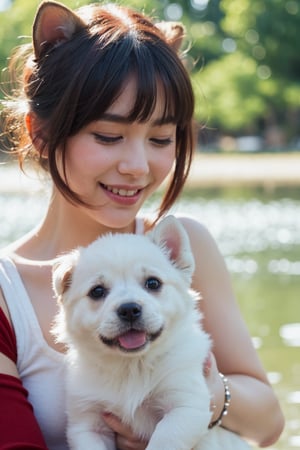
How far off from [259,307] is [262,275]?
5.27ft

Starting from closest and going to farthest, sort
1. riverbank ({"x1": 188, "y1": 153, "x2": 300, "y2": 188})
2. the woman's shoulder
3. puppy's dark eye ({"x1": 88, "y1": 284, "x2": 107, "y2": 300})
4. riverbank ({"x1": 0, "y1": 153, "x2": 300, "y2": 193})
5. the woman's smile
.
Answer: puppy's dark eye ({"x1": 88, "y1": 284, "x2": 107, "y2": 300})
the woman's smile
the woman's shoulder
riverbank ({"x1": 0, "y1": 153, "x2": 300, "y2": 193})
riverbank ({"x1": 188, "y1": 153, "x2": 300, "y2": 188})

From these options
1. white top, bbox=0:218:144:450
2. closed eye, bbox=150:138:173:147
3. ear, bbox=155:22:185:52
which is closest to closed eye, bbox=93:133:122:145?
closed eye, bbox=150:138:173:147

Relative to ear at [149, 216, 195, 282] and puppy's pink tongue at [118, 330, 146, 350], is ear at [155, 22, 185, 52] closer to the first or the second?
ear at [149, 216, 195, 282]

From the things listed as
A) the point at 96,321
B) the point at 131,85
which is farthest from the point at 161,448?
the point at 131,85

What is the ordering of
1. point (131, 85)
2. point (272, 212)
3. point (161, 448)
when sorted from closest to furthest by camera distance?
point (161, 448), point (131, 85), point (272, 212)

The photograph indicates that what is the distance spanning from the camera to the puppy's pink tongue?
2.53 metres

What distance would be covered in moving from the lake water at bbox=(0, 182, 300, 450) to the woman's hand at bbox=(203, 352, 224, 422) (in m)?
1.13

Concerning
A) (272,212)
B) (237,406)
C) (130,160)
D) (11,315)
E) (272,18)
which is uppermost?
(130,160)

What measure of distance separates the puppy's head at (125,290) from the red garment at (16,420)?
0.22 m

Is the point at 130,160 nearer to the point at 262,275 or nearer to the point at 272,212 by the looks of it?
the point at 262,275

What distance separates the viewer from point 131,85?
2807mm

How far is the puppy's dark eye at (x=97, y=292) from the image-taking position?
8.55 feet

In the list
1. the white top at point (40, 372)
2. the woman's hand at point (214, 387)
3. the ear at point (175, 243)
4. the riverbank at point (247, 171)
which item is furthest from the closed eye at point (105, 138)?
the riverbank at point (247, 171)

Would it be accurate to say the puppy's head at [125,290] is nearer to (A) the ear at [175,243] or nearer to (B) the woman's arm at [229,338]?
(A) the ear at [175,243]
